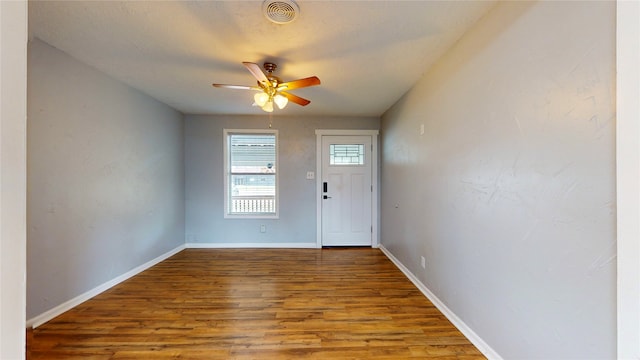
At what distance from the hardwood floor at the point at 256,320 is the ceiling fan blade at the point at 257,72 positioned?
205 cm

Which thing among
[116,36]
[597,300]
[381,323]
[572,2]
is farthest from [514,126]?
[116,36]

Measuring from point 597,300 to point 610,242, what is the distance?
257 millimetres

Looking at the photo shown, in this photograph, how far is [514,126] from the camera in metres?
1.49

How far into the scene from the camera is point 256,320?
84.9 inches

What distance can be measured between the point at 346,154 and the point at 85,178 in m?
3.42

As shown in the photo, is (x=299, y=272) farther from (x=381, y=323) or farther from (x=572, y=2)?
(x=572, y=2)

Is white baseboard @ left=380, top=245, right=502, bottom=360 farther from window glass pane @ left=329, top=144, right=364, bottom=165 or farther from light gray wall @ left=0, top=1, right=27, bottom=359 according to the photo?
light gray wall @ left=0, top=1, right=27, bottom=359

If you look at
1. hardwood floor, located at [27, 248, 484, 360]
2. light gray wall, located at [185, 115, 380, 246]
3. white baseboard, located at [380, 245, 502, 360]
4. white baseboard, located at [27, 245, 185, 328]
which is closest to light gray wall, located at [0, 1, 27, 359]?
hardwood floor, located at [27, 248, 484, 360]

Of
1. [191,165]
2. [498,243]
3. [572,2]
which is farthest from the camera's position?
[191,165]

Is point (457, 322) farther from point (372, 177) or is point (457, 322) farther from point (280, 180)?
point (280, 180)

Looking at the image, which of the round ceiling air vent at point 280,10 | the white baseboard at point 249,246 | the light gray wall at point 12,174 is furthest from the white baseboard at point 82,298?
the round ceiling air vent at point 280,10

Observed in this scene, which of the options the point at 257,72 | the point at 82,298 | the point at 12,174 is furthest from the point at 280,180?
the point at 12,174

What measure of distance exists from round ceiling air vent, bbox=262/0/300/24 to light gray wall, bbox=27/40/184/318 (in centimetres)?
191
